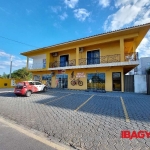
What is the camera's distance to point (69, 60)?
1883 centimetres

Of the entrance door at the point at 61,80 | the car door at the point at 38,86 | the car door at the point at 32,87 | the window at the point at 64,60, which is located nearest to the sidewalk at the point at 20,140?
the car door at the point at 32,87

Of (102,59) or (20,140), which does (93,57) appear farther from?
(20,140)

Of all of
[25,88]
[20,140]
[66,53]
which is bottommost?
[20,140]

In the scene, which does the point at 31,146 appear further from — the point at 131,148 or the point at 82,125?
the point at 131,148

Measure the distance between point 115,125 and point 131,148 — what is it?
1370 mm

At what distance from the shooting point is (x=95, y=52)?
656 inches

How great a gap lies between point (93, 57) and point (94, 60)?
0.51 m

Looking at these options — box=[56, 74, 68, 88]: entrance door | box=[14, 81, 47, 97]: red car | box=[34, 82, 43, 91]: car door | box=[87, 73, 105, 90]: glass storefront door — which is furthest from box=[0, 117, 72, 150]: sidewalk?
box=[56, 74, 68, 88]: entrance door

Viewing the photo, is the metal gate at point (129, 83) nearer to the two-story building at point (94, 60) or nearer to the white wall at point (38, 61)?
the two-story building at point (94, 60)

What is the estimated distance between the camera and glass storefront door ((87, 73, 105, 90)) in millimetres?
15204

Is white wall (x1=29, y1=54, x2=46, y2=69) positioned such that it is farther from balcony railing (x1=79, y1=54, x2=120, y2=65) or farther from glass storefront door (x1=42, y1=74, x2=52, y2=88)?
balcony railing (x1=79, y1=54, x2=120, y2=65)

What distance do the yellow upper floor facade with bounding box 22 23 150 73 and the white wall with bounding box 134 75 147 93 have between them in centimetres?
162

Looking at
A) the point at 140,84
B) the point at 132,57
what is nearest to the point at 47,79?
the point at 132,57

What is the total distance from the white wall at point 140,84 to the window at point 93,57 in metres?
5.41
